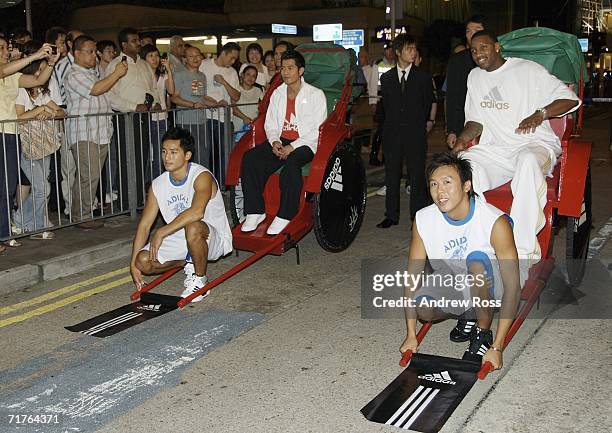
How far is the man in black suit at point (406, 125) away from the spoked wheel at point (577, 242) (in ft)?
7.51

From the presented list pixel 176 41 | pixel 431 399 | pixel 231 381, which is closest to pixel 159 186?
pixel 231 381

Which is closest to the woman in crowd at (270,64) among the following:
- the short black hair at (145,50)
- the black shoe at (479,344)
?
the short black hair at (145,50)

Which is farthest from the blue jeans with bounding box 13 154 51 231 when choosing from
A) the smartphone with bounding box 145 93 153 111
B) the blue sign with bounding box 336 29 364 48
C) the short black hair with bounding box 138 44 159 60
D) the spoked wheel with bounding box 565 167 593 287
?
the blue sign with bounding box 336 29 364 48

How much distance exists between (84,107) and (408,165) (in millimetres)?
3400

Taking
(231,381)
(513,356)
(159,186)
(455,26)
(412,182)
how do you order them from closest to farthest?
1. (231,381)
2. (513,356)
3. (159,186)
4. (412,182)
5. (455,26)

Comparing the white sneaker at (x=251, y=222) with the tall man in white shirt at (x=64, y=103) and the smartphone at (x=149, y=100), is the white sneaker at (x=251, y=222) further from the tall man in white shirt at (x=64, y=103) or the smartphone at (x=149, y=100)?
the smartphone at (x=149, y=100)

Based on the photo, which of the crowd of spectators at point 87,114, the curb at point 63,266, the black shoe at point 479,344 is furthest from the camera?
the crowd of spectators at point 87,114

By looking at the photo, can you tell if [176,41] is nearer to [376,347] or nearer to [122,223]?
[122,223]

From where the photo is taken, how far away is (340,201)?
680cm

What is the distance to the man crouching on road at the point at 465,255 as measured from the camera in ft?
13.2

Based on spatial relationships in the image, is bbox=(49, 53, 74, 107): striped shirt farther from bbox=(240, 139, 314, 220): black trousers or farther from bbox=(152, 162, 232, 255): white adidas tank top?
bbox=(152, 162, 232, 255): white adidas tank top

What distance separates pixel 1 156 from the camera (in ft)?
21.5

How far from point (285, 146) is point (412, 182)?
1.85 m

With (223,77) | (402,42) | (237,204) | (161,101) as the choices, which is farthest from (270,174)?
(223,77)
